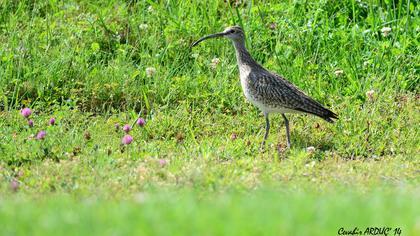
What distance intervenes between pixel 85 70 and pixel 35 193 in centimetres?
367

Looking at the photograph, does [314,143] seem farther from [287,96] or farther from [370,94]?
[370,94]

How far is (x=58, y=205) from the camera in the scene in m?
6.16

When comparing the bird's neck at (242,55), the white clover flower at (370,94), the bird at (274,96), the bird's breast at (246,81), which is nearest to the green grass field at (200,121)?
the white clover flower at (370,94)

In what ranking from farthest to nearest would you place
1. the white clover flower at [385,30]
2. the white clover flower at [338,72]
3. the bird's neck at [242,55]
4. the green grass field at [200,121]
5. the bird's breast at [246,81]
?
the white clover flower at [385,30] → the white clover flower at [338,72] → the bird's neck at [242,55] → the bird's breast at [246,81] → the green grass field at [200,121]

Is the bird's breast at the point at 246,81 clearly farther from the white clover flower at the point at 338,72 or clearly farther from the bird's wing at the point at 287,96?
the white clover flower at the point at 338,72

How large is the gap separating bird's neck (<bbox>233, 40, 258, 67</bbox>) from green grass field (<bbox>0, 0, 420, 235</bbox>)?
626 millimetres

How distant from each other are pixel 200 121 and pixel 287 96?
1248 millimetres

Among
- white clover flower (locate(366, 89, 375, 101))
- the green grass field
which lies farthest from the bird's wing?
white clover flower (locate(366, 89, 375, 101))

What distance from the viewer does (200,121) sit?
34.5ft

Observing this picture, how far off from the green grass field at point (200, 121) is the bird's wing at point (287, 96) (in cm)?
40

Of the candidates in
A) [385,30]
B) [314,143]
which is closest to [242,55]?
[314,143]

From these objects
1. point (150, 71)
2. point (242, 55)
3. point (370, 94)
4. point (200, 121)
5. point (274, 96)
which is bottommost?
point (200, 121)

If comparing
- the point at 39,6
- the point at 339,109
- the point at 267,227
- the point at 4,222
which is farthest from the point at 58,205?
the point at 39,6

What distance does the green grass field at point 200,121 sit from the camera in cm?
580
